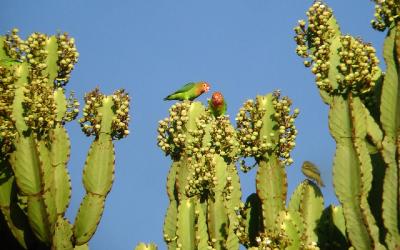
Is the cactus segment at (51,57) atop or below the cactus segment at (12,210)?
atop

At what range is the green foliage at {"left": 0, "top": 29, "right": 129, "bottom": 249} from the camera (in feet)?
25.2

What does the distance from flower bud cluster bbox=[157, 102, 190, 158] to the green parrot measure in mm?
1847

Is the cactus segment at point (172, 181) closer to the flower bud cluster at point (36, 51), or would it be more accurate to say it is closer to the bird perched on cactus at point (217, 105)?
the bird perched on cactus at point (217, 105)

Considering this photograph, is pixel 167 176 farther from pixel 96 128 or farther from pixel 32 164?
pixel 32 164

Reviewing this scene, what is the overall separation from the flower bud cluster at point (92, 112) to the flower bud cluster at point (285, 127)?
2.14m

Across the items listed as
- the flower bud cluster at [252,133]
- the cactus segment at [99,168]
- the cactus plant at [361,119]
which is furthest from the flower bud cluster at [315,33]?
the cactus segment at [99,168]

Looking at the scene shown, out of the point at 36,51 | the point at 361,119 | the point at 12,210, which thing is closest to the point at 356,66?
the point at 361,119

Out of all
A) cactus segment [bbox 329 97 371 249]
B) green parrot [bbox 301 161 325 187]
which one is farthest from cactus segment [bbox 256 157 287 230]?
cactus segment [bbox 329 97 371 249]

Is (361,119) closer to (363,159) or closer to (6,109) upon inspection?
(363,159)

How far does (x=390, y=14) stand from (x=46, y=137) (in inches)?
163

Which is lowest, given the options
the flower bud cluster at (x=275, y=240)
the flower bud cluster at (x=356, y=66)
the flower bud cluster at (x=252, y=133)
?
the flower bud cluster at (x=275, y=240)

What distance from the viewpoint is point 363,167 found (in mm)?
6602

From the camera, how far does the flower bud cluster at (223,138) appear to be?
332 inches

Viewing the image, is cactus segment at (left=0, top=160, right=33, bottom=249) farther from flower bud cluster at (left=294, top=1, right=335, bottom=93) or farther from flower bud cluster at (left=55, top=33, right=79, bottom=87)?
flower bud cluster at (left=294, top=1, right=335, bottom=93)
